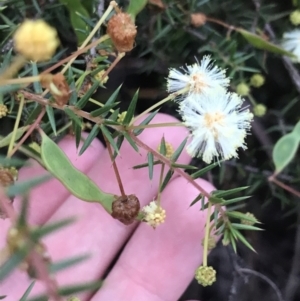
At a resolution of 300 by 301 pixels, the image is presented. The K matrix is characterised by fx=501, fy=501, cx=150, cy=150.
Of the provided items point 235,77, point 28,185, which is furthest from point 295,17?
point 28,185

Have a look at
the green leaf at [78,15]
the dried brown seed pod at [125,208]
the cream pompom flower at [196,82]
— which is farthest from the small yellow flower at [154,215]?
the green leaf at [78,15]

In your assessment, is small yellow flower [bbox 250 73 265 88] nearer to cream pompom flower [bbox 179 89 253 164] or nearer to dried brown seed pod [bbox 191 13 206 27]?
dried brown seed pod [bbox 191 13 206 27]

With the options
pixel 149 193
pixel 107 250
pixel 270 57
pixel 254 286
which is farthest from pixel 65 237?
pixel 270 57

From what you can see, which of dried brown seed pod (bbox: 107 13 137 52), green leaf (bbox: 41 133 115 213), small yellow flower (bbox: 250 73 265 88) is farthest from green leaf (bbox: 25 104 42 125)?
small yellow flower (bbox: 250 73 265 88)

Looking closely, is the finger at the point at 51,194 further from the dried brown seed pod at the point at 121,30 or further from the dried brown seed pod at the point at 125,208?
the dried brown seed pod at the point at 121,30

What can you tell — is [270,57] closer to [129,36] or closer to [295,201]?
[295,201]

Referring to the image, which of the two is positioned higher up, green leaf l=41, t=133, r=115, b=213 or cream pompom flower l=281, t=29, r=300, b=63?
cream pompom flower l=281, t=29, r=300, b=63
